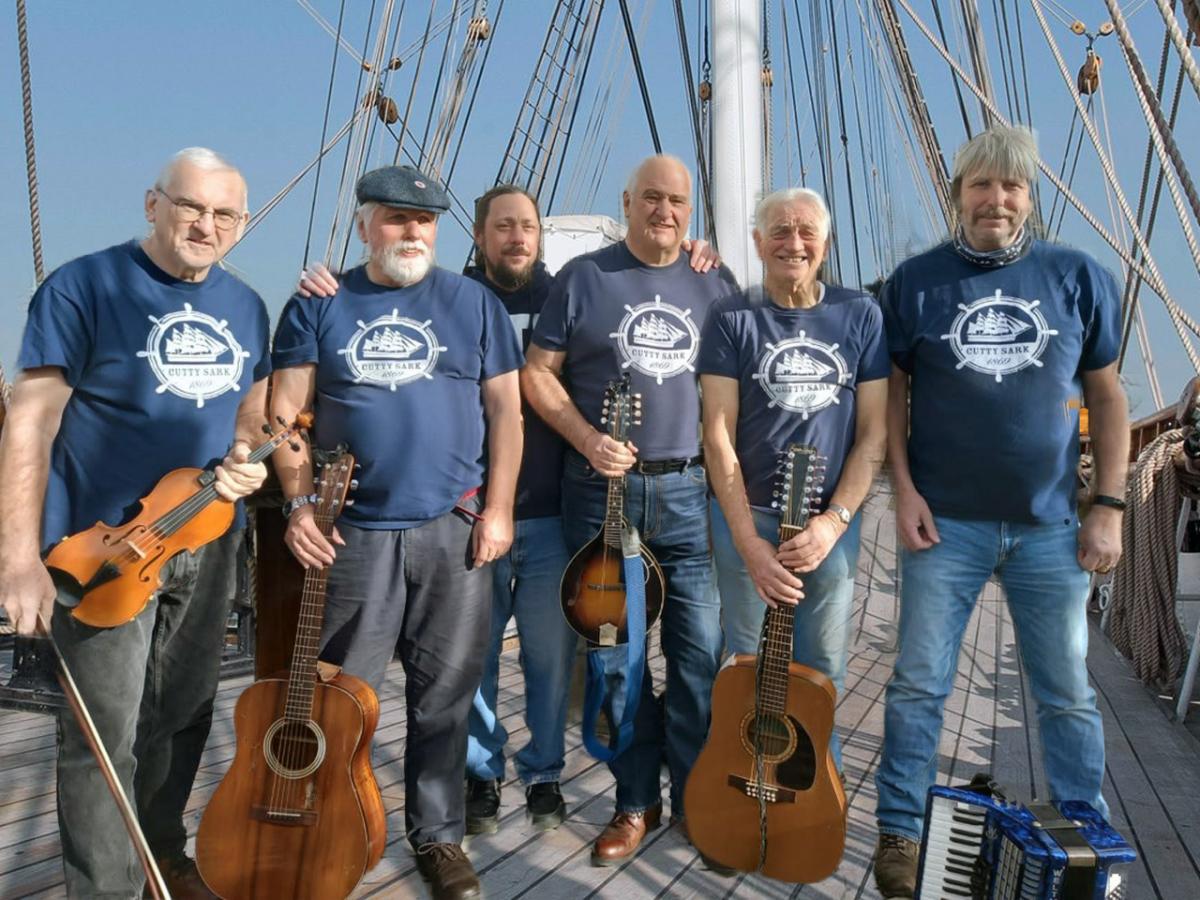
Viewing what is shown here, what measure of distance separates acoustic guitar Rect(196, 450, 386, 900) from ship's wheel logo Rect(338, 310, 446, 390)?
24 cm

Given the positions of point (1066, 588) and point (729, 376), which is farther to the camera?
point (729, 376)

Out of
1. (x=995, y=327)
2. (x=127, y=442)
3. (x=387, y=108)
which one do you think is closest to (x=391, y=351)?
(x=127, y=442)

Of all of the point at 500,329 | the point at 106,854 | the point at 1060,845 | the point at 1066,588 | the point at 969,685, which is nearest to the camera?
the point at 1060,845

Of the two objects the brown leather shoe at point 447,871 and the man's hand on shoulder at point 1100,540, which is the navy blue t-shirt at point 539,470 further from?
the man's hand on shoulder at point 1100,540

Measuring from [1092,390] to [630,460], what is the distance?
3.80 feet

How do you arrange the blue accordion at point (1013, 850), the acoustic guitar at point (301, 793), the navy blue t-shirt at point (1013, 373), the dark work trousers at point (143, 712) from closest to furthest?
the blue accordion at point (1013, 850)
the dark work trousers at point (143, 712)
the acoustic guitar at point (301, 793)
the navy blue t-shirt at point (1013, 373)

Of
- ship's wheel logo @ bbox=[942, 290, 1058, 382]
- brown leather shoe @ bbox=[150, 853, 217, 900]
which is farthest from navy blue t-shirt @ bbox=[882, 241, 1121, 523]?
brown leather shoe @ bbox=[150, 853, 217, 900]

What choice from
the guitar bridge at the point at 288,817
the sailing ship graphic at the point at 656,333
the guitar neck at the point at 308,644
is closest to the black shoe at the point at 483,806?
the guitar bridge at the point at 288,817

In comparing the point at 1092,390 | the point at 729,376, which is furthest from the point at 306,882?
the point at 1092,390

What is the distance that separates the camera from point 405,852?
2758 millimetres

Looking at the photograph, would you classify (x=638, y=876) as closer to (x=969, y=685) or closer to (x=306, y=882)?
(x=306, y=882)

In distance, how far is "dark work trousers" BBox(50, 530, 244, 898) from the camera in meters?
2.19

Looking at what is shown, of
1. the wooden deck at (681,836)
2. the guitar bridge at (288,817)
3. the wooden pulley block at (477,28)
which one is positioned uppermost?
the wooden pulley block at (477,28)

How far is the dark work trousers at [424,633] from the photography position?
8.09 feet
